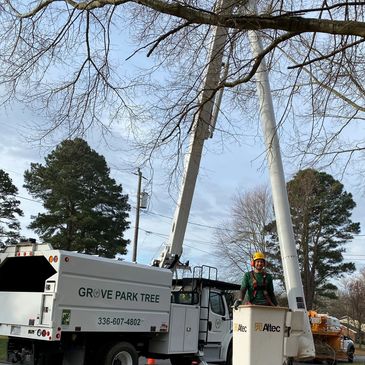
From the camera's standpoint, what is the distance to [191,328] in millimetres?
14078

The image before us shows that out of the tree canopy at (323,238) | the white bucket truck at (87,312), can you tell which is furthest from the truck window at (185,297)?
the tree canopy at (323,238)

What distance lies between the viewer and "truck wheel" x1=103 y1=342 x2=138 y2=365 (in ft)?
38.5

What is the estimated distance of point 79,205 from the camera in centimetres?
4266

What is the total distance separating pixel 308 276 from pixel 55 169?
78.4 ft

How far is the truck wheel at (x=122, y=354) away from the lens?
11.7 m

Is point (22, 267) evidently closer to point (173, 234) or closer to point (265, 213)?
point (173, 234)

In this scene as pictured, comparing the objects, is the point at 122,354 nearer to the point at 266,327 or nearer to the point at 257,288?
the point at 257,288

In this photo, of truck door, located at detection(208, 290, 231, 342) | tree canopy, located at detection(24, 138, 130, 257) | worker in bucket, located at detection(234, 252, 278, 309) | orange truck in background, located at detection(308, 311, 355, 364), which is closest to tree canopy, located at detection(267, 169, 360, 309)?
tree canopy, located at detection(24, 138, 130, 257)

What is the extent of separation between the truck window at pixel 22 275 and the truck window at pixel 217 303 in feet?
16.8

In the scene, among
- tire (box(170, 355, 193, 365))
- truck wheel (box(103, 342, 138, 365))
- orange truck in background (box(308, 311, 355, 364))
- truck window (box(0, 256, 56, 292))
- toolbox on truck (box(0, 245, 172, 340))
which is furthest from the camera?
orange truck in background (box(308, 311, 355, 364))

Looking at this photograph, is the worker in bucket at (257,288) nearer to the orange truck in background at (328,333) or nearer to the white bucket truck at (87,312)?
the white bucket truck at (87,312)

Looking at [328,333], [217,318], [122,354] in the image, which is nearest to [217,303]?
[217,318]

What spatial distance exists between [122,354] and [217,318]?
3.78 metres

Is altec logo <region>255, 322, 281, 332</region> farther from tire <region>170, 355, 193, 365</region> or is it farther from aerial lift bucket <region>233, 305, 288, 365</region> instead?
tire <region>170, 355, 193, 365</region>
